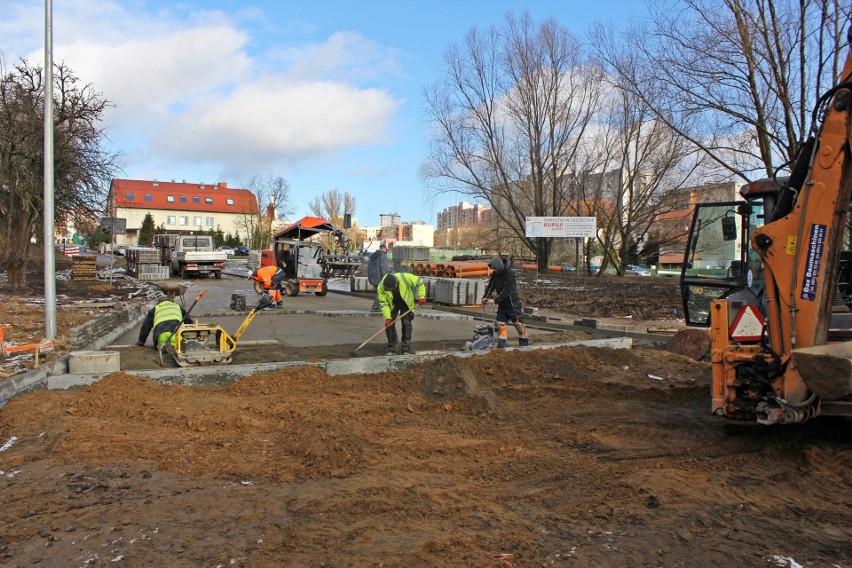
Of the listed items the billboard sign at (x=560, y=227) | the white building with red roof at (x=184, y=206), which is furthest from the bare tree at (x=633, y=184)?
the white building with red roof at (x=184, y=206)

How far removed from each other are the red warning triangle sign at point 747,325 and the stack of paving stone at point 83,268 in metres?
27.7

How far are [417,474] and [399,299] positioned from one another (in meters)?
5.12

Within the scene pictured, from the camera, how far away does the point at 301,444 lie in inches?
211

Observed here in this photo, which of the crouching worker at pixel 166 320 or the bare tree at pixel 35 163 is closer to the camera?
the crouching worker at pixel 166 320

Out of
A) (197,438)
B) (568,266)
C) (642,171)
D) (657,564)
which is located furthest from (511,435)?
(568,266)

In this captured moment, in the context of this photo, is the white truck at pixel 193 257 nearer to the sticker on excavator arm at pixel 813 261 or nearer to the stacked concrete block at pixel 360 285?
the stacked concrete block at pixel 360 285

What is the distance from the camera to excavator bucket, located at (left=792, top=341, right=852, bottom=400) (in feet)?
13.5

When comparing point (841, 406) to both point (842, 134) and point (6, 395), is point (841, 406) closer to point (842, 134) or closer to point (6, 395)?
point (842, 134)

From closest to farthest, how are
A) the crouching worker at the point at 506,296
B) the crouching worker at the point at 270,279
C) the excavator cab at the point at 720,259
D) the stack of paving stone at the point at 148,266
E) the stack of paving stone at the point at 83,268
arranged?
the excavator cab at the point at 720,259 → the crouching worker at the point at 506,296 → the crouching worker at the point at 270,279 → the stack of paving stone at the point at 83,268 → the stack of paving stone at the point at 148,266

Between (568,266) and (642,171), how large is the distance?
21371mm

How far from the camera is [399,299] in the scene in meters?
9.72

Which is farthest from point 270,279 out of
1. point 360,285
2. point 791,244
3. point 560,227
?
point 560,227

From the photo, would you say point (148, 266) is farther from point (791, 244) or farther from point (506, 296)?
point (791, 244)

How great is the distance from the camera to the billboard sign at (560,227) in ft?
119
